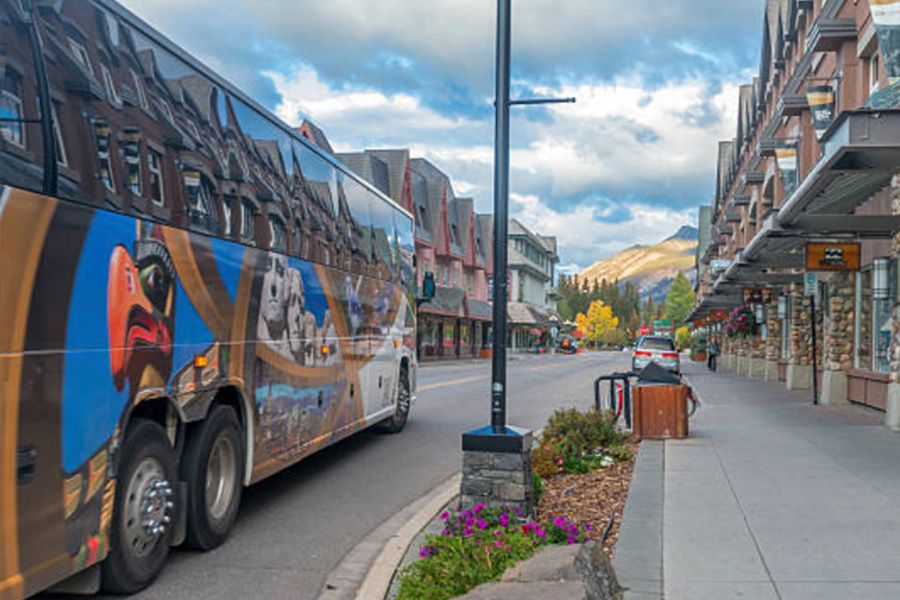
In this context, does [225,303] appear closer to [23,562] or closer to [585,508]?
[23,562]

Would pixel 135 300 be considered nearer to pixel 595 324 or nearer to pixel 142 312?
pixel 142 312

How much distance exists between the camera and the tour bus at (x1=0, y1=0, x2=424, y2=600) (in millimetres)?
4371

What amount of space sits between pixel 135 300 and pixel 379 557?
254 cm

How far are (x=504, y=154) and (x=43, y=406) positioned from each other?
4094 millimetres

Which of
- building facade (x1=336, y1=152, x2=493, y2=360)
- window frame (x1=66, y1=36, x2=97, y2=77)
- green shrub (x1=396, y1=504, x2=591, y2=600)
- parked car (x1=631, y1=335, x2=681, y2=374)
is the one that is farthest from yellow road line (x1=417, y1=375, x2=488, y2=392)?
window frame (x1=66, y1=36, x2=97, y2=77)

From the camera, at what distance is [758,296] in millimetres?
29828

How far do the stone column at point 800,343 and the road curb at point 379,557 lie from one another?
59.3ft

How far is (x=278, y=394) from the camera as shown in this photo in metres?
8.11

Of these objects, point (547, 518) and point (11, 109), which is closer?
point (11, 109)

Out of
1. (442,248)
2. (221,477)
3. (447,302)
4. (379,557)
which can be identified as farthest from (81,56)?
(442,248)

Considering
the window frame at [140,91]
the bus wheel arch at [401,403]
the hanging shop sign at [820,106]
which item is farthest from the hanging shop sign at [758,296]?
the window frame at [140,91]

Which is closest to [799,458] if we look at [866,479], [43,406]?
[866,479]

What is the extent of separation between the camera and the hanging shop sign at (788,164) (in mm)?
24047

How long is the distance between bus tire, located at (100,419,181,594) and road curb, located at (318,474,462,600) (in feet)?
3.74
